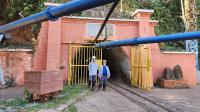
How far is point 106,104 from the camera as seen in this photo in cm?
986

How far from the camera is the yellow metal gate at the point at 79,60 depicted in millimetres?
14253

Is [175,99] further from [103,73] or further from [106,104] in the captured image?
[103,73]

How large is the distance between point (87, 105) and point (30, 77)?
6.75 feet

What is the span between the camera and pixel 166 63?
51.0ft

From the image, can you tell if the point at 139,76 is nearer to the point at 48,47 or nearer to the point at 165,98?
the point at 165,98

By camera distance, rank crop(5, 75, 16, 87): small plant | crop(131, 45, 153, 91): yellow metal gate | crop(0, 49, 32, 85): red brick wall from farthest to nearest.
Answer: crop(0, 49, 32, 85): red brick wall → crop(5, 75, 16, 87): small plant → crop(131, 45, 153, 91): yellow metal gate

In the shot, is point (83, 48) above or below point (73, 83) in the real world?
above

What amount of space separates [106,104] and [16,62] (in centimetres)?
616

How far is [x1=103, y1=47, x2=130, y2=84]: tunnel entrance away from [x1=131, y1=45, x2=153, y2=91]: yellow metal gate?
0.69m

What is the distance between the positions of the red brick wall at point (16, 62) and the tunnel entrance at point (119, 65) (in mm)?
4800

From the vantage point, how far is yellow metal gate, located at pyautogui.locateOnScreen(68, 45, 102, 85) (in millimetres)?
14253

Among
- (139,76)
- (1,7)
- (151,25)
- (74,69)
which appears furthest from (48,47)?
(1,7)

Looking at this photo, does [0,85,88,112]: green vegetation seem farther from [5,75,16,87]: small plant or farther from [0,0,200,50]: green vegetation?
[0,0,200,50]: green vegetation

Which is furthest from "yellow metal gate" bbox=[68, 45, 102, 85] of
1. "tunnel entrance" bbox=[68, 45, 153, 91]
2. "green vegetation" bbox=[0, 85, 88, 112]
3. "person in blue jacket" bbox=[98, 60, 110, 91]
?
"green vegetation" bbox=[0, 85, 88, 112]
